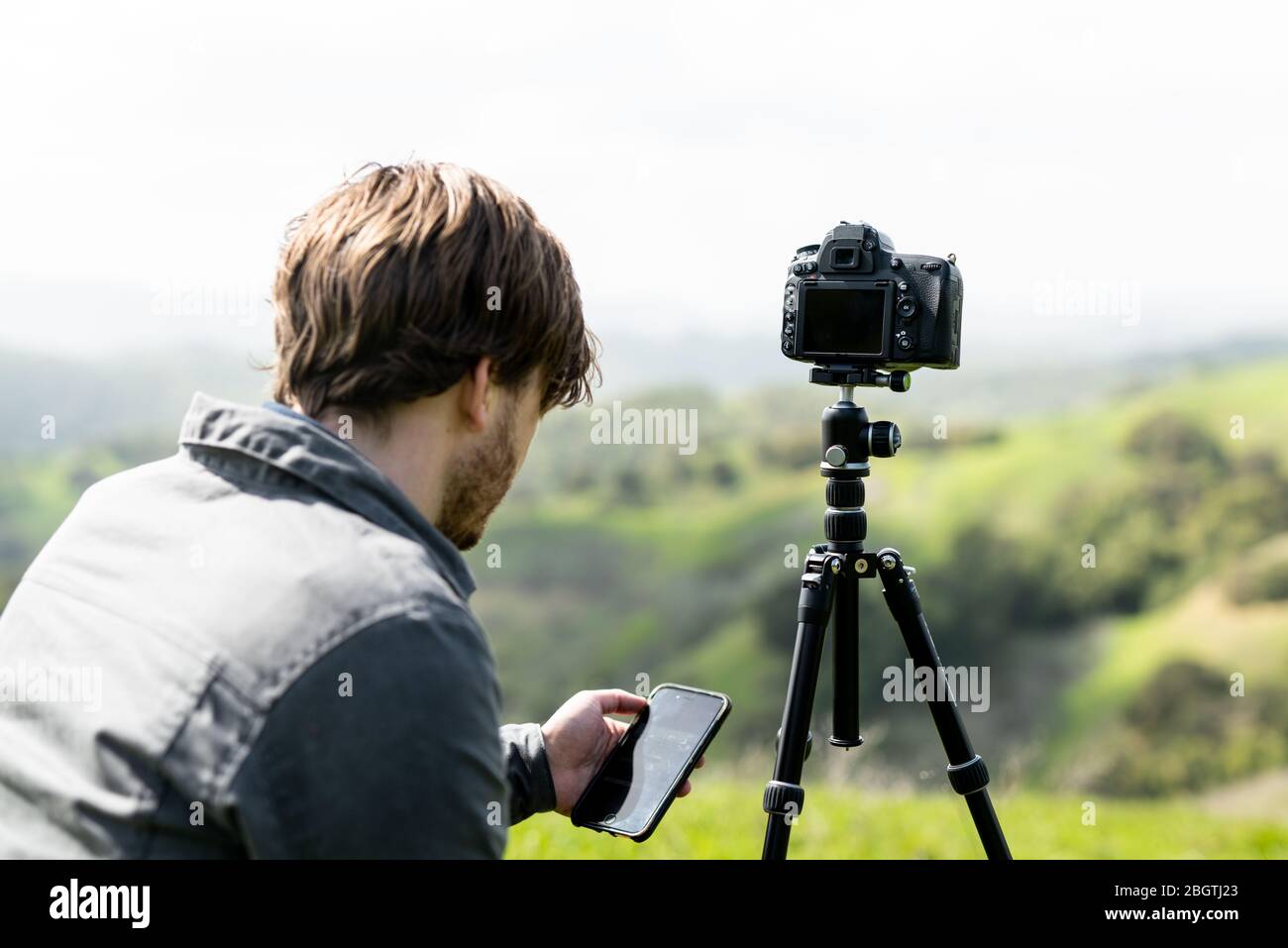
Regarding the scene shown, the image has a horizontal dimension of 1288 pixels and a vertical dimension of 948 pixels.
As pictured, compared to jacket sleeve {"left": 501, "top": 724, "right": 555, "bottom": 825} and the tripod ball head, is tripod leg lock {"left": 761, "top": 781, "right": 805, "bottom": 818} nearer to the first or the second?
jacket sleeve {"left": 501, "top": 724, "right": 555, "bottom": 825}

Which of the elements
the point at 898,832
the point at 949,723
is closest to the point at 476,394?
the point at 949,723

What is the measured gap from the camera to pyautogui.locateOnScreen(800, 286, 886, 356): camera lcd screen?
283cm

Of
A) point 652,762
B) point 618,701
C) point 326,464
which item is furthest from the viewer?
point 618,701

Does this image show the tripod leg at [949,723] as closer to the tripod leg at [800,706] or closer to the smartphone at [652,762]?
the tripod leg at [800,706]

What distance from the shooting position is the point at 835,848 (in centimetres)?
486

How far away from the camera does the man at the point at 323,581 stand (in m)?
1.46

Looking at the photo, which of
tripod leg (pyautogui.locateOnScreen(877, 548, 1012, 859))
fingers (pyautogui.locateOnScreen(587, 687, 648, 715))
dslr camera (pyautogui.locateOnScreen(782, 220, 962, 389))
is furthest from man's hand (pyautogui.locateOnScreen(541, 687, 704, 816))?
dslr camera (pyautogui.locateOnScreen(782, 220, 962, 389))

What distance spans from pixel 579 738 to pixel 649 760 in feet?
0.54

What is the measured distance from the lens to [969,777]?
281 cm

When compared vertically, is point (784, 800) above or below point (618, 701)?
below

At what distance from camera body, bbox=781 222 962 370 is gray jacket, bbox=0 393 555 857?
1370 millimetres

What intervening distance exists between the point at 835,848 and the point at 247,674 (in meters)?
3.80

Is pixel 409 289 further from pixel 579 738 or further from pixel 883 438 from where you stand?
pixel 883 438
